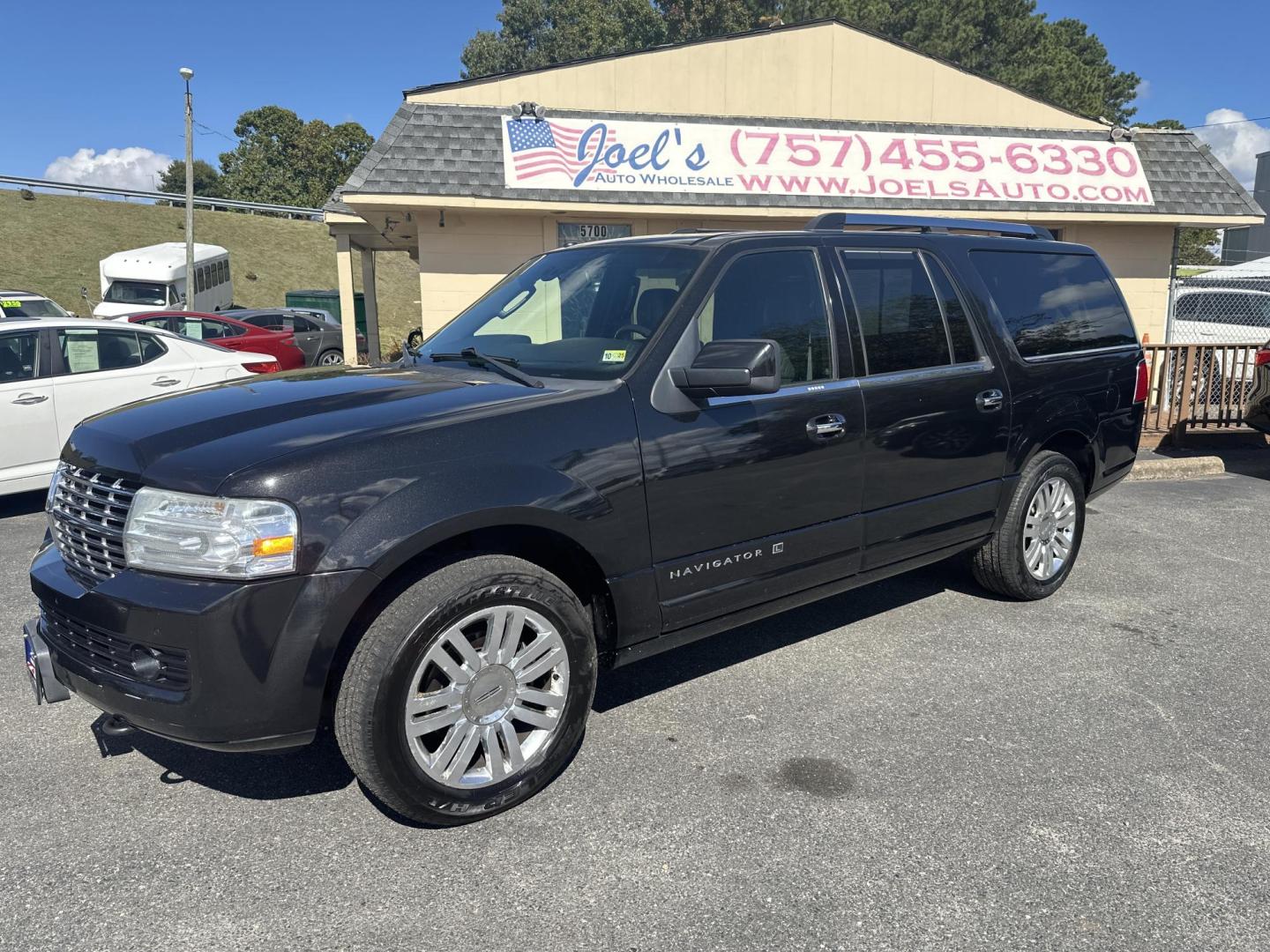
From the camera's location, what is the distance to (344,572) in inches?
109

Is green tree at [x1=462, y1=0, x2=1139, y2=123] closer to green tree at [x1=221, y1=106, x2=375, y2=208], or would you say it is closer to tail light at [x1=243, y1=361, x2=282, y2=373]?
green tree at [x1=221, y1=106, x2=375, y2=208]

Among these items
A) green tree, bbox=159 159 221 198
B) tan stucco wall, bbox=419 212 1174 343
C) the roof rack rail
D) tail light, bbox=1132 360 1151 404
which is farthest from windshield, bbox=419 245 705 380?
green tree, bbox=159 159 221 198

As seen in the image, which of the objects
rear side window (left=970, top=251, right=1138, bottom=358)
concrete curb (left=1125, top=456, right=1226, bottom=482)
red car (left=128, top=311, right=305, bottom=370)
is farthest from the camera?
red car (left=128, top=311, right=305, bottom=370)

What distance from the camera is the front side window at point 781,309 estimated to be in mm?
3840

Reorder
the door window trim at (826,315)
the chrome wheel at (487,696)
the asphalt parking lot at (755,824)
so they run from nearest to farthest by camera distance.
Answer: the asphalt parking lot at (755,824)
the chrome wheel at (487,696)
the door window trim at (826,315)

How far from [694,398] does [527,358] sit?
0.76 meters

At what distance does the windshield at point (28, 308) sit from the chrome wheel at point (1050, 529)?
1577 centimetres

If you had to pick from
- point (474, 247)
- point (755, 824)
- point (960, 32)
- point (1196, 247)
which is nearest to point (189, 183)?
point (474, 247)

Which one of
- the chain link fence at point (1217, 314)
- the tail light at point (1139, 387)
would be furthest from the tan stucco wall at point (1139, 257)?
the tail light at point (1139, 387)

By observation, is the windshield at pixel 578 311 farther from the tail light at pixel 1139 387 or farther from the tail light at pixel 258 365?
the tail light at pixel 258 365

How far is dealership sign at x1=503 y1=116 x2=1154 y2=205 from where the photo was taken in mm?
11961

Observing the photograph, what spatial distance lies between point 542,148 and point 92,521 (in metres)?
9.89

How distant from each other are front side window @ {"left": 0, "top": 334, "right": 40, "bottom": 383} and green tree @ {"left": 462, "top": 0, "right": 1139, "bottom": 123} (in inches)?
1433

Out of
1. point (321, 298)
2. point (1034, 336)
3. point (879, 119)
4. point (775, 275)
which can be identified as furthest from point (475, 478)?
point (321, 298)
